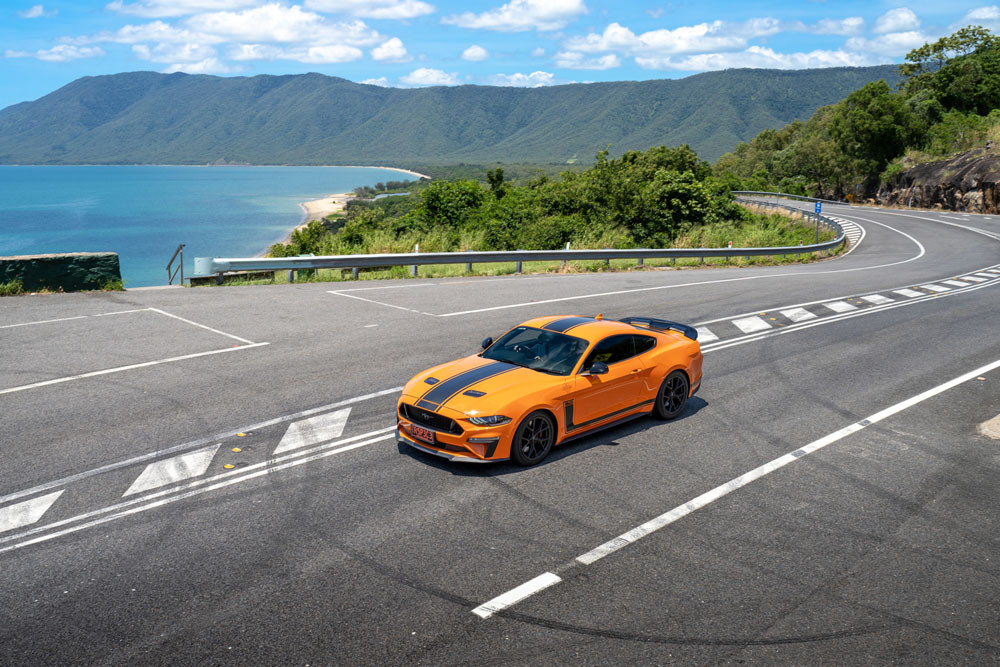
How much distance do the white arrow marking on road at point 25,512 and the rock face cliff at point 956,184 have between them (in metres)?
68.9

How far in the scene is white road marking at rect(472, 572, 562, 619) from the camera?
18.4 feet

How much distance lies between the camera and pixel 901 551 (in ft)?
22.2

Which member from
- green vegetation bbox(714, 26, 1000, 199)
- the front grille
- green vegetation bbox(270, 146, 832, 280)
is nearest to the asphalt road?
the front grille

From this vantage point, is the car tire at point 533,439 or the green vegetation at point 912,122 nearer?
the car tire at point 533,439

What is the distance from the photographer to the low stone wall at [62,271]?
17766 millimetres

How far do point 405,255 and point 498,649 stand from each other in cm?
1853

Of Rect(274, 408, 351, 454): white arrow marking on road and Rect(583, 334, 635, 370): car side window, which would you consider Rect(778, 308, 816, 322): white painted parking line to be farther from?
Rect(274, 408, 351, 454): white arrow marking on road

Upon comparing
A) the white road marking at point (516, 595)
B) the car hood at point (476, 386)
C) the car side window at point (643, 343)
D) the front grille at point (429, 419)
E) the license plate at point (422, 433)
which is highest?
the car side window at point (643, 343)

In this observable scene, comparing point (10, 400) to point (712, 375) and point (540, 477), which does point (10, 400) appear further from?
point (712, 375)

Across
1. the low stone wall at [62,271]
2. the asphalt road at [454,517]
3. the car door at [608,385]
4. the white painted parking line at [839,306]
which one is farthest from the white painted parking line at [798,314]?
the low stone wall at [62,271]

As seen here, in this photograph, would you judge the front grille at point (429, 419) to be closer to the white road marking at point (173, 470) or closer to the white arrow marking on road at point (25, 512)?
the white road marking at point (173, 470)

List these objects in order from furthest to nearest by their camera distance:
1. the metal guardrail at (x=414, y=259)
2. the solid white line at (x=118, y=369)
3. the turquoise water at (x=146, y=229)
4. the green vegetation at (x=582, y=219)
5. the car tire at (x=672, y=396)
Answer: the turquoise water at (x=146, y=229) → the green vegetation at (x=582, y=219) → the metal guardrail at (x=414, y=259) → the solid white line at (x=118, y=369) → the car tire at (x=672, y=396)

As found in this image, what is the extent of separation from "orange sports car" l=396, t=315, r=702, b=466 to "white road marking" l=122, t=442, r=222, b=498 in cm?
206

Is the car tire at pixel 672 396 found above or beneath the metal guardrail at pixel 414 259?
beneath
